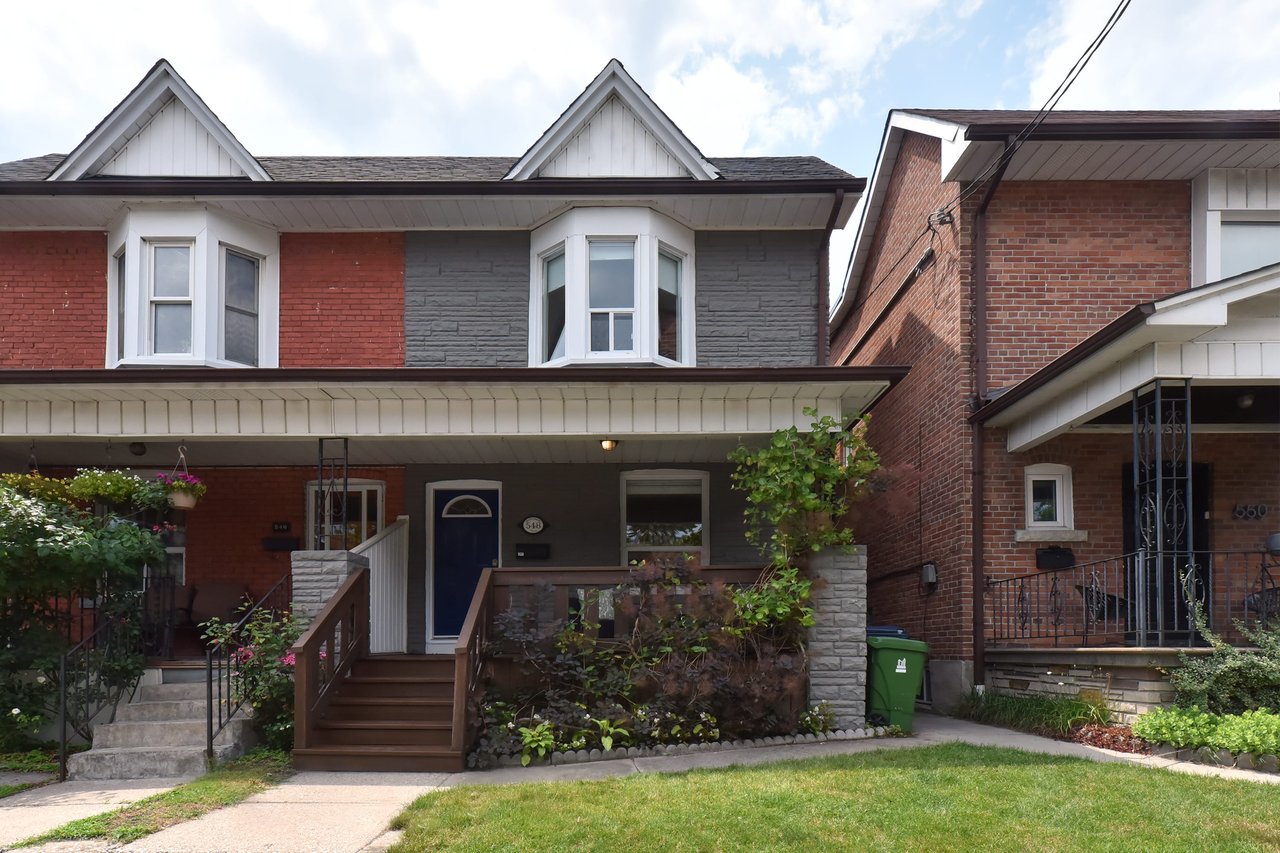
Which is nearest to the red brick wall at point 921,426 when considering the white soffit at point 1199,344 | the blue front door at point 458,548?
the white soffit at point 1199,344

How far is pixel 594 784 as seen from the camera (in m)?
6.98

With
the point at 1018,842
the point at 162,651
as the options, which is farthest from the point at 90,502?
the point at 1018,842

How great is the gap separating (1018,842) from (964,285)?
23.2 feet

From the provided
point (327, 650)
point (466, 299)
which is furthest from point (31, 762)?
point (466, 299)

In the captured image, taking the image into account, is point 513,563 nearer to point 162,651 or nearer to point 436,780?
point 162,651

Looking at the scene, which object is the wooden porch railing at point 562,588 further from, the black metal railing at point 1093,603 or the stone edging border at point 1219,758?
the stone edging border at point 1219,758

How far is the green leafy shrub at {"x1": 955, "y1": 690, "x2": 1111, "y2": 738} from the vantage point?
872 cm

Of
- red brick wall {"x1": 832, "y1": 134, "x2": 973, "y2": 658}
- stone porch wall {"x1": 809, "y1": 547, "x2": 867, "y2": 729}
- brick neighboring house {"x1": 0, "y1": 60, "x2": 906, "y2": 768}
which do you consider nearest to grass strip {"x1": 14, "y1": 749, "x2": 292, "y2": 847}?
brick neighboring house {"x1": 0, "y1": 60, "x2": 906, "y2": 768}

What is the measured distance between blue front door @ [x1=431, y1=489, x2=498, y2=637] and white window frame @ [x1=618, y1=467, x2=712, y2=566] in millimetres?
1556

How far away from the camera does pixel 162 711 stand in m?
9.02

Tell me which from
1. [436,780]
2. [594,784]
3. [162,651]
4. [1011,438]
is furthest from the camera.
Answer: [1011,438]

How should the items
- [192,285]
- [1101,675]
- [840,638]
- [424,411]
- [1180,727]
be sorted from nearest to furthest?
[1180,727] → [1101,675] → [840,638] → [424,411] → [192,285]

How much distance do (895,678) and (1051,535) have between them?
2.81 metres

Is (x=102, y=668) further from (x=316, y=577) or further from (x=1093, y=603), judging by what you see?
(x=1093, y=603)
